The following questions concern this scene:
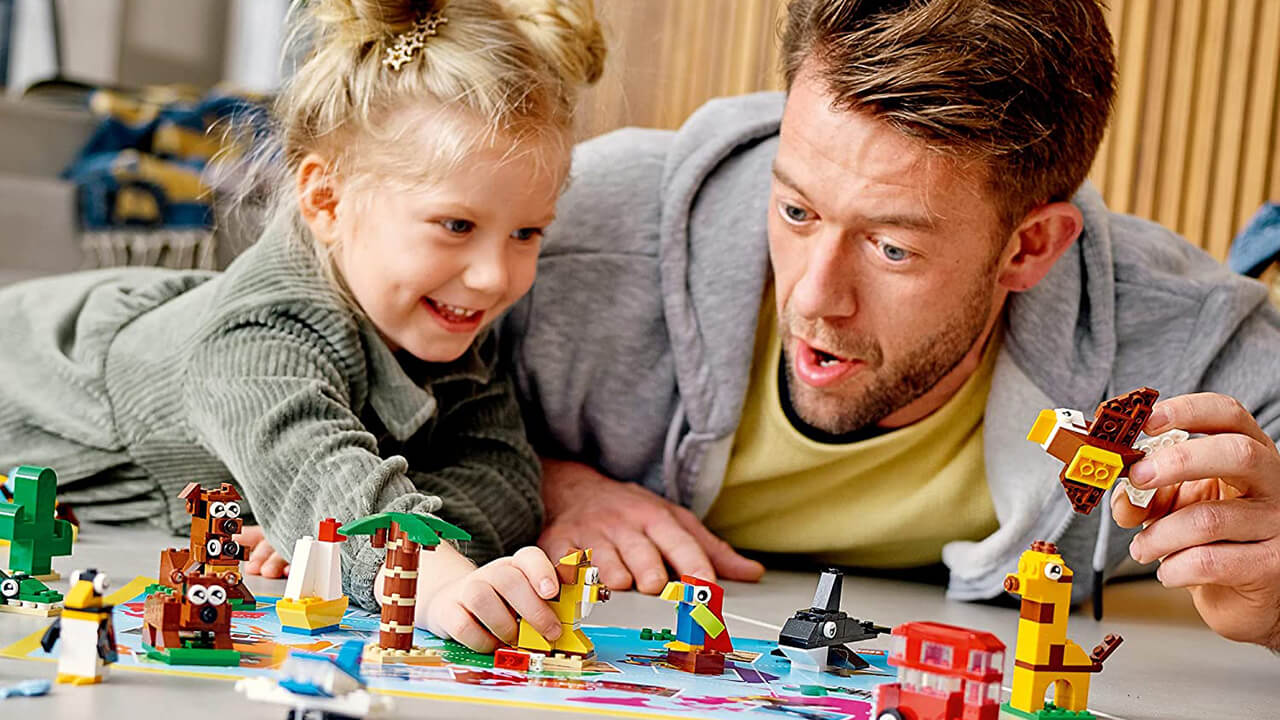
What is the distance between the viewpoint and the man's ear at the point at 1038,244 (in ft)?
4.40

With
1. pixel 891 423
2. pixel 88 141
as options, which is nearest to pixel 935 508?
pixel 891 423


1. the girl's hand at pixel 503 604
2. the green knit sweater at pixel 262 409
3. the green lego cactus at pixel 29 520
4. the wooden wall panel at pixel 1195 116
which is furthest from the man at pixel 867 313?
the wooden wall panel at pixel 1195 116

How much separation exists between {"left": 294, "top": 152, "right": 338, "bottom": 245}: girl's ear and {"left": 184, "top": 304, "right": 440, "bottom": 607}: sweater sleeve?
13cm

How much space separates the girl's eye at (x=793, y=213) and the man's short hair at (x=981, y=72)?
0.33 ft

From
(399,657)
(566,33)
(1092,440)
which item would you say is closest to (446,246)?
(566,33)

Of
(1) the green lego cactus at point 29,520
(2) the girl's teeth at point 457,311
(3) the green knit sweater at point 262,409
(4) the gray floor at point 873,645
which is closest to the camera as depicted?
(4) the gray floor at point 873,645

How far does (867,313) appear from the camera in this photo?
50.1 inches

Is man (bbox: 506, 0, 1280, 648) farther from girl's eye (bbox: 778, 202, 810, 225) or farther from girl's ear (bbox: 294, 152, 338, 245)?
girl's ear (bbox: 294, 152, 338, 245)

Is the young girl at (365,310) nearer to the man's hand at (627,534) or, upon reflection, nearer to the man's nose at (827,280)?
the man's hand at (627,534)

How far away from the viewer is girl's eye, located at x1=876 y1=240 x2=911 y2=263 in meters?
1.23

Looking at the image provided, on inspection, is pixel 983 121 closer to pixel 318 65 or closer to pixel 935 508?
pixel 935 508

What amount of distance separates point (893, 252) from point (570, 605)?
52 centimetres

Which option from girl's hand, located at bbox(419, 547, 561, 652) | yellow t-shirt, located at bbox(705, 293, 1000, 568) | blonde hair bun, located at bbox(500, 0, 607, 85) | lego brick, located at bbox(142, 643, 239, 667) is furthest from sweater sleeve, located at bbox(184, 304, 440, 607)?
yellow t-shirt, located at bbox(705, 293, 1000, 568)

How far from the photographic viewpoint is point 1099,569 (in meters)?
1.34
